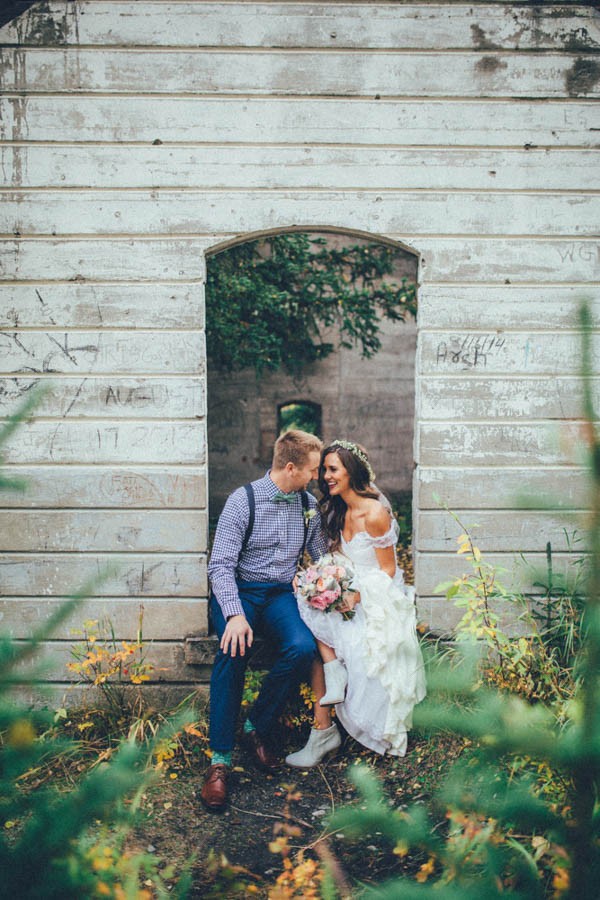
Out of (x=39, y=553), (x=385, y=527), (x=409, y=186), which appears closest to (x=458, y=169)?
(x=409, y=186)

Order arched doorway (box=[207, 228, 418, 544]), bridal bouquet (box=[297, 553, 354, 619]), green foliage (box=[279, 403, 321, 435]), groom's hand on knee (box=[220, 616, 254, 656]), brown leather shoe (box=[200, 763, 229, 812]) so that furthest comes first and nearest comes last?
green foliage (box=[279, 403, 321, 435]) → arched doorway (box=[207, 228, 418, 544]) → bridal bouquet (box=[297, 553, 354, 619]) → groom's hand on knee (box=[220, 616, 254, 656]) → brown leather shoe (box=[200, 763, 229, 812])

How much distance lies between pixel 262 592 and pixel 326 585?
0.44 metres

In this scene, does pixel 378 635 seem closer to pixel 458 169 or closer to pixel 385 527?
pixel 385 527

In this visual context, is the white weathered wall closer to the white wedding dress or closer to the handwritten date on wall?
the handwritten date on wall

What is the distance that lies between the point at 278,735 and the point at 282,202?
3.32 m

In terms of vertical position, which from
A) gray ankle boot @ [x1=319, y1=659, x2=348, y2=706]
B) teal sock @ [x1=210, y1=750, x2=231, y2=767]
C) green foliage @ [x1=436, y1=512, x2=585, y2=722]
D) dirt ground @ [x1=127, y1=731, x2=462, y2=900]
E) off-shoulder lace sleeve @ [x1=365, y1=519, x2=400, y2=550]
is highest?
off-shoulder lace sleeve @ [x1=365, y1=519, x2=400, y2=550]

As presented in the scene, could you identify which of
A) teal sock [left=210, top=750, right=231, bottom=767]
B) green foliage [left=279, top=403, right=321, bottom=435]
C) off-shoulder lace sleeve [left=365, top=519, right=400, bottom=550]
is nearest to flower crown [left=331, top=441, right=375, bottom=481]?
off-shoulder lace sleeve [left=365, top=519, right=400, bottom=550]

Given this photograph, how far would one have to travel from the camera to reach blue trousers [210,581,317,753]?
153 inches

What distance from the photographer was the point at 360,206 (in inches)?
172

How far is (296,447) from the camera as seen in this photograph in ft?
13.8

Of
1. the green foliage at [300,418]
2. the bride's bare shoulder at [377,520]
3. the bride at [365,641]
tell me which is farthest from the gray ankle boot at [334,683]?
the green foliage at [300,418]

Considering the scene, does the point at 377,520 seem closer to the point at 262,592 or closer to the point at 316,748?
the point at 262,592

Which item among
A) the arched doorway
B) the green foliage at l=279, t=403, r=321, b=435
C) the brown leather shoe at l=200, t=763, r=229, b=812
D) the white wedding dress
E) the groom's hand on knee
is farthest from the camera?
the green foliage at l=279, t=403, r=321, b=435

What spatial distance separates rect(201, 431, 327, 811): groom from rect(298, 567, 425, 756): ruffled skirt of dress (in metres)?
0.21
